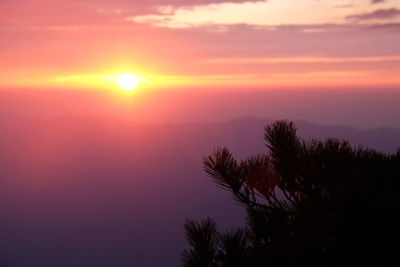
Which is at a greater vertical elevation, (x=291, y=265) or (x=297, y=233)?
(x=297, y=233)

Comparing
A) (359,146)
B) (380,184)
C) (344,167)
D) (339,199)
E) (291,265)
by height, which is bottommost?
(291,265)

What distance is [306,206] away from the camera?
273 centimetres

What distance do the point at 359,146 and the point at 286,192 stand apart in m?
0.74

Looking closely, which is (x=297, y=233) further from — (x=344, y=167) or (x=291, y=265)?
(x=344, y=167)

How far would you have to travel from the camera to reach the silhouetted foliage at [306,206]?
2.14 meters

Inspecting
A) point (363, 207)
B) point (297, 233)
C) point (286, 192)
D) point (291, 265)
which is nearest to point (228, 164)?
point (286, 192)

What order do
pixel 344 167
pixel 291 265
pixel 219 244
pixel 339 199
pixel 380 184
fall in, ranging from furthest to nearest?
pixel 219 244
pixel 344 167
pixel 380 184
pixel 291 265
pixel 339 199

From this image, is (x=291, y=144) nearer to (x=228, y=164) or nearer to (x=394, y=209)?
(x=228, y=164)

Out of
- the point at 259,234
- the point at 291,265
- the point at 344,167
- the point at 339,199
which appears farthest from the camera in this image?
the point at 259,234

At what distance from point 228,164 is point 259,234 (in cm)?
78

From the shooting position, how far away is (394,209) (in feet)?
7.29

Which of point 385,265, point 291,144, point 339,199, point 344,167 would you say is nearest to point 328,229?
point 339,199

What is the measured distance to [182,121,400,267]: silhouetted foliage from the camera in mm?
2143

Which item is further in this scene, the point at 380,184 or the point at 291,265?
the point at 380,184
